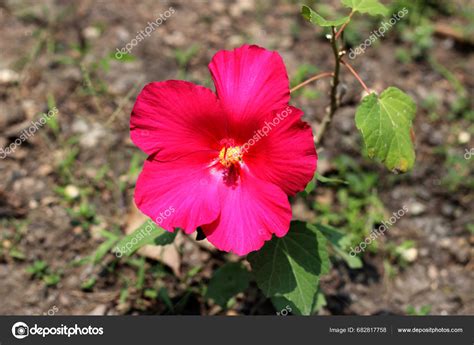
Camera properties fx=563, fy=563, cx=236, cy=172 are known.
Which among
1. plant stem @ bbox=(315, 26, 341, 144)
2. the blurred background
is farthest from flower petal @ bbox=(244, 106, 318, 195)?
the blurred background

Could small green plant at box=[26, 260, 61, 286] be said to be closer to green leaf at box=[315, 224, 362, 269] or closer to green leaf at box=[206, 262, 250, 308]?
green leaf at box=[206, 262, 250, 308]

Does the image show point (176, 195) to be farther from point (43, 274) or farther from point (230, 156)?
point (43, 274)

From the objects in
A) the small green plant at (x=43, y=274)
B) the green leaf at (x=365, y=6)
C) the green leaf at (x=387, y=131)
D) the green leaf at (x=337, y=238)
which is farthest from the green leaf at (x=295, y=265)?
the small green plant at (x=43, y=274)

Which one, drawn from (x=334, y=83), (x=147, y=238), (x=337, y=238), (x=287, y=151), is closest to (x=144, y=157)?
(x=147, y=238)

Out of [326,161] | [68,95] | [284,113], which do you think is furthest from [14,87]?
[284,113]

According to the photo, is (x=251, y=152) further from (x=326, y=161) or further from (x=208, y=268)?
(x=326, y=161)

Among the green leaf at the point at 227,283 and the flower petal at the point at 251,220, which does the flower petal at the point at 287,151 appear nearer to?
the flower petal at the point at 251,220
